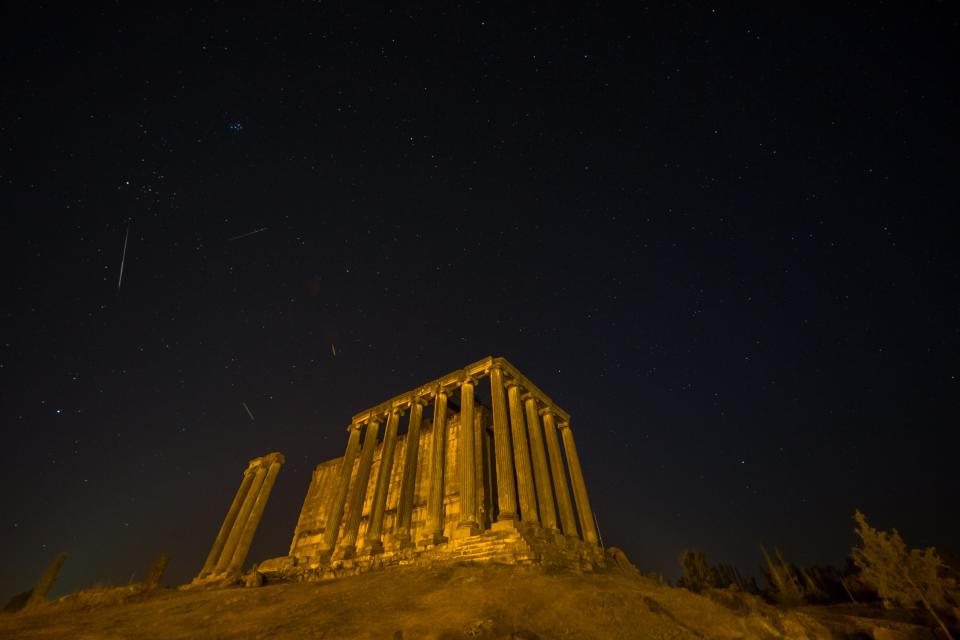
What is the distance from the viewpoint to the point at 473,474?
20.9m

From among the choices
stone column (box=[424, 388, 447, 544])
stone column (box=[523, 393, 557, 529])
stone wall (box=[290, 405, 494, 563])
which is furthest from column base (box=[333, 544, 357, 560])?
stone column (box=[523, 393, 557, 529])

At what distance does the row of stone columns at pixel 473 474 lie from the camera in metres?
20.0

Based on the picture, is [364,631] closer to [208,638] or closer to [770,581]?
[208,638]

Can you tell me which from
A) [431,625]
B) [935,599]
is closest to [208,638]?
[431,625]

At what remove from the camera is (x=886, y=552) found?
88.2 ft

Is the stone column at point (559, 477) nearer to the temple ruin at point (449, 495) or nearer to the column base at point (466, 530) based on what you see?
the temple ruin at point (449, 495)

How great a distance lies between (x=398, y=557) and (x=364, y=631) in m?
11.0

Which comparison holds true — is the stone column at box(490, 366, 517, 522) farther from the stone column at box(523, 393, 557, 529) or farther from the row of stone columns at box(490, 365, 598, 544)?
the stone column at box(523, 393, 557, 529)

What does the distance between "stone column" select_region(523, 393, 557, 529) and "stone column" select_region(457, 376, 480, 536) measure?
12.0ft

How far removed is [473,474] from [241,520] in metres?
22.4

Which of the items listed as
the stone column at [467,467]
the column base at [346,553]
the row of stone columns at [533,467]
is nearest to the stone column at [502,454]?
the row of stone columns at [533,467]

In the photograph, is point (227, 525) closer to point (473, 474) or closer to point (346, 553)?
point (346, 553)

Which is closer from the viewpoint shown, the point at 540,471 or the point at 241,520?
the point at 540,471

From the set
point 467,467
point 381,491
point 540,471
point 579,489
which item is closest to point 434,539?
point 467,467
